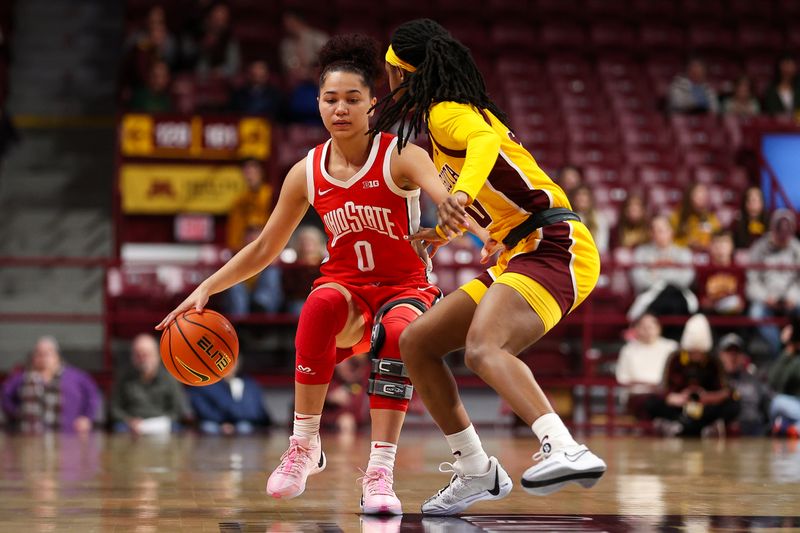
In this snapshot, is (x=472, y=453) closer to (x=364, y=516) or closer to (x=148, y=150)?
(x=364, y=516)

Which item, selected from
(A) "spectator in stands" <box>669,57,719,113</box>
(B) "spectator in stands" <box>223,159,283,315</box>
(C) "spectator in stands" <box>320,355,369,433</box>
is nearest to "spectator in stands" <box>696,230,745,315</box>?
(C) "spectator in stands" <box>320,355,369,433</box>

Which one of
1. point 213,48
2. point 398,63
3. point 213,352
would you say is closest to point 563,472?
point 398,63

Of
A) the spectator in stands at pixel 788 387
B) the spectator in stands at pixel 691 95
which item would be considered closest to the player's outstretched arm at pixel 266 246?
the spectator in stands at pixel 788 387

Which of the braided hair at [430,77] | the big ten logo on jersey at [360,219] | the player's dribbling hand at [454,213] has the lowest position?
the player's dribbling hand at [454,213]

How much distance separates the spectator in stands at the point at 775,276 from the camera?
1052cm

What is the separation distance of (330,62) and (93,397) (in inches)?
228

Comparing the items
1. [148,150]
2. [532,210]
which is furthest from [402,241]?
[148,150]

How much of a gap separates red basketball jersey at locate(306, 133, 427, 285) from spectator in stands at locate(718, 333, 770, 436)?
5.74m

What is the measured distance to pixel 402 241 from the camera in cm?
466

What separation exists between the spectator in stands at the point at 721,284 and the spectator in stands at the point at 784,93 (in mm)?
3768

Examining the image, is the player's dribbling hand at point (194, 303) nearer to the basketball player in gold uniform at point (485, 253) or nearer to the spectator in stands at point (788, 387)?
the basketball player in gold uniform at point (485, 253)

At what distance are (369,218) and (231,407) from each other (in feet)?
17.9

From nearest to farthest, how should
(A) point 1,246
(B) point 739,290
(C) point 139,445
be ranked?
(C) point 139,445
(B) point 739,290
(A) point 1,246

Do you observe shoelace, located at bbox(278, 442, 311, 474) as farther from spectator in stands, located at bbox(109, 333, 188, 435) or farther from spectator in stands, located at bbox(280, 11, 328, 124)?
spectator in stands, located at bbox(280, 11, 328, 124)
